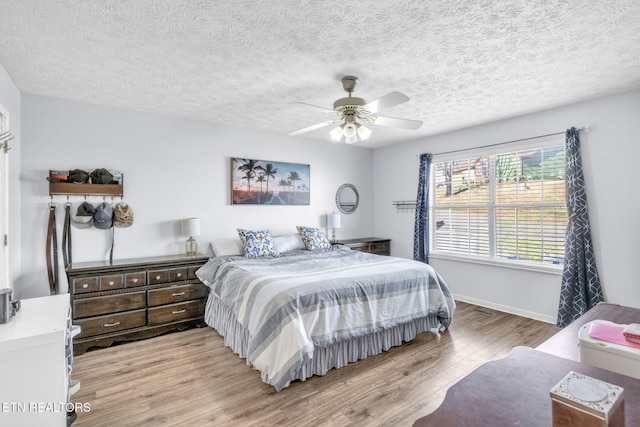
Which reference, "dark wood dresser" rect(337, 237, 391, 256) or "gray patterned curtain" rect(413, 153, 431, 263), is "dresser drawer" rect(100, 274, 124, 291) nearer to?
"dark wood dresser" rect(337, 237, 391, 256)

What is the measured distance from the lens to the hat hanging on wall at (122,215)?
3.58 metres

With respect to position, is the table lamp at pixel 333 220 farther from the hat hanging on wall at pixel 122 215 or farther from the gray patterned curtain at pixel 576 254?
the gray patterned curtain at pixel 576 254

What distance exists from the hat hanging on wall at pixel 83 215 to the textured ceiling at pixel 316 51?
114 cm

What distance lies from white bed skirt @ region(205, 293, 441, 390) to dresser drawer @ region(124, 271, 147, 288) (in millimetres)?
723

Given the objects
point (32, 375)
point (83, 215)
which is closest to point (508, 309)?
point (32, 375)

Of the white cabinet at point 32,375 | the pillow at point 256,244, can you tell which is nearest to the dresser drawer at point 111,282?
the pillow at point 256,244

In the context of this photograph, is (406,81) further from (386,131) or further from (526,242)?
(526,242)

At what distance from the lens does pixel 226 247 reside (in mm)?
4047

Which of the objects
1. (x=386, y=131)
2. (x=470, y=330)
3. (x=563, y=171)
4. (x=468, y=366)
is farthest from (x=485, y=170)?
(x=468, y=366)

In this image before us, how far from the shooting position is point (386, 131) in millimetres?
4672

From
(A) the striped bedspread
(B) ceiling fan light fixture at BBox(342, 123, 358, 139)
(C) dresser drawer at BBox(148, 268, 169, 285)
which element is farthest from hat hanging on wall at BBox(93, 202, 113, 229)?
(B) ceiling fan light fixture at BBox(342, 123, 358, 139)

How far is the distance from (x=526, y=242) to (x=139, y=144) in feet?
16.1

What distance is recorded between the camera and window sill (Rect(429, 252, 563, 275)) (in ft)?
12.2

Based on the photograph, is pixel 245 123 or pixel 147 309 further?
pixel 245 123
